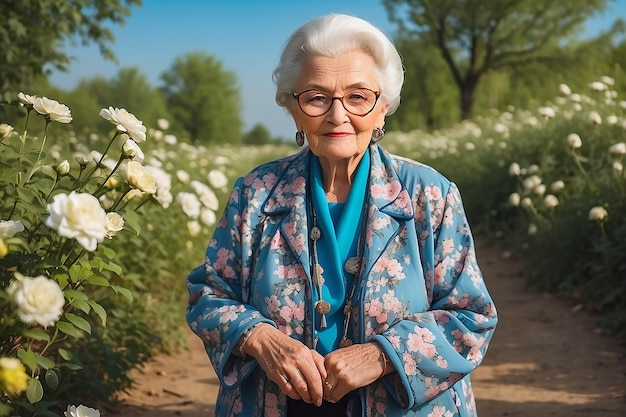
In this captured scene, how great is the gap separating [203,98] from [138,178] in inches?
1985

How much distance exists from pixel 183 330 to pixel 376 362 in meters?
3.62

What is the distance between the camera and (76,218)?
186cm

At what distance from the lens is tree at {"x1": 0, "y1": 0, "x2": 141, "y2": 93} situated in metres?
7.59

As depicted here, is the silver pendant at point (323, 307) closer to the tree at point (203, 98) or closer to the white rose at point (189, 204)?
the white rose at point (189, 204)

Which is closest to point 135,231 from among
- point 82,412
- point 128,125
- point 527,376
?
point 128,125

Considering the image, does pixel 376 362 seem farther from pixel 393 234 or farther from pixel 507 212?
pixel 507 212

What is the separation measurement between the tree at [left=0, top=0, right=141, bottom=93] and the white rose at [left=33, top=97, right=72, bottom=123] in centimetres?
490

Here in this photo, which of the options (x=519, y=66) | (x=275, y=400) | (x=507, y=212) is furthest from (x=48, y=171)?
(x=519, y=66)

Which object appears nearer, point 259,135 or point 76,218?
point 76,218

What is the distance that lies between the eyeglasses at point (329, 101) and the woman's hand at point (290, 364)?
66cm

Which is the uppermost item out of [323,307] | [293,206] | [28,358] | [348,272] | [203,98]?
[203,98]

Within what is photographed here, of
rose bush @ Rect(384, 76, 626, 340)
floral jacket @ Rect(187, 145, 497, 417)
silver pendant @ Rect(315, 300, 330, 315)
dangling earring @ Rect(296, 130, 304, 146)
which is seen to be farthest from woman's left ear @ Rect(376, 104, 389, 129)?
rose bush @ Rect(384, 76, 626, 340)

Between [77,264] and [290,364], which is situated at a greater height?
[77,264]

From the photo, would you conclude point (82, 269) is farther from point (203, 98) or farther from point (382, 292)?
point (203, 98)
